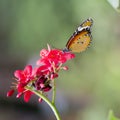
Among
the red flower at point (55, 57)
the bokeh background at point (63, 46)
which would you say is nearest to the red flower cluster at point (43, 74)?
the red flower at point (55, 57)

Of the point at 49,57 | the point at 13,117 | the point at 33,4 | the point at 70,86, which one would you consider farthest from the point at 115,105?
the point at 49,57

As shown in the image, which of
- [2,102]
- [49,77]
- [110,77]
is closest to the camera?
[49,77]

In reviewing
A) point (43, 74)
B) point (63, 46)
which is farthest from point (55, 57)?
A: point (63, 46)

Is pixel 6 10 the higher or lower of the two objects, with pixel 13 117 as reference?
higher

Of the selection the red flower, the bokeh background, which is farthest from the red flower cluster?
the bokeh background


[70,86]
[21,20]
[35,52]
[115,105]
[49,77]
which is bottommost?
[49,77]

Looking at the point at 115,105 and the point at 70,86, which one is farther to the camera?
the point at 70,86

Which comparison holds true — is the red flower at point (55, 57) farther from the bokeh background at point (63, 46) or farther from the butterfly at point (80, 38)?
the bokeh background at point (63, 46)

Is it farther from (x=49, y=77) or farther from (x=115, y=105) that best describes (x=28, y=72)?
(x=115, y=105)

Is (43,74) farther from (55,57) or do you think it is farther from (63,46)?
(63,46)
